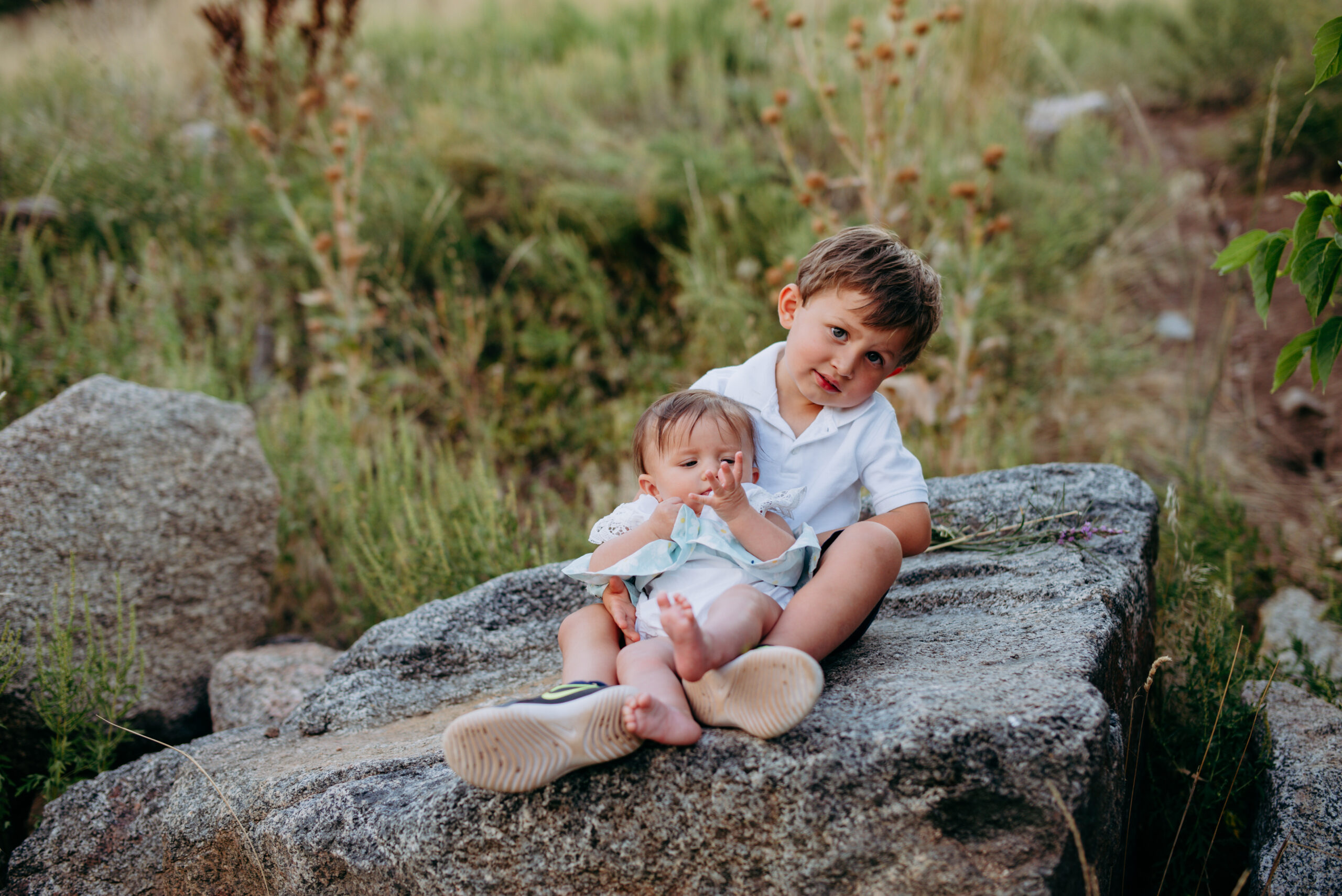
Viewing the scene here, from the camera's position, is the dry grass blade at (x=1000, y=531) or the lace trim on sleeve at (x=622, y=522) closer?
the lace trim on sleeve at (x=622, y=522)

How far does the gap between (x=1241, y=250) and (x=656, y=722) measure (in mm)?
1447

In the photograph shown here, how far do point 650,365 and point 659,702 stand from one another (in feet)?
10.7

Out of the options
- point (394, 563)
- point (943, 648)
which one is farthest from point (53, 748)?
point (943, 648)

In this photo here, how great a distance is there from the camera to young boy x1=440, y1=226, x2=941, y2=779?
1747 millimetres

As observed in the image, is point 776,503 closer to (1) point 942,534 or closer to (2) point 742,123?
(1) point 942,534

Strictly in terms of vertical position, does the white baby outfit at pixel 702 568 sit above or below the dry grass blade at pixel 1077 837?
above

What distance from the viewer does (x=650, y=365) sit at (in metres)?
4.62

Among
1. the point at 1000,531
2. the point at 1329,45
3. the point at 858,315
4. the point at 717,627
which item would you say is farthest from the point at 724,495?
the point at 1329,45

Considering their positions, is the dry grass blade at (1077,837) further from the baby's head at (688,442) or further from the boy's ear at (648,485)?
the boy's ear at (648,485)

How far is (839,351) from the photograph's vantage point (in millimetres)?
1932

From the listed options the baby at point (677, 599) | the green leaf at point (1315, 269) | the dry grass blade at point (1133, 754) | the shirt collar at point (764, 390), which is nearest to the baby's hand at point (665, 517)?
the baby at point (677, 599)

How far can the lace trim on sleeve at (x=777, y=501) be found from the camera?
1901 mm

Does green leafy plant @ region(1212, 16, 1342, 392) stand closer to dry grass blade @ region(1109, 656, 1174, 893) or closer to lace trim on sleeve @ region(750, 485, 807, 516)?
dry grass blade @ region(1109, 656, 1174, 893)

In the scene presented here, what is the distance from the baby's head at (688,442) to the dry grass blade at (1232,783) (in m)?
1.24
